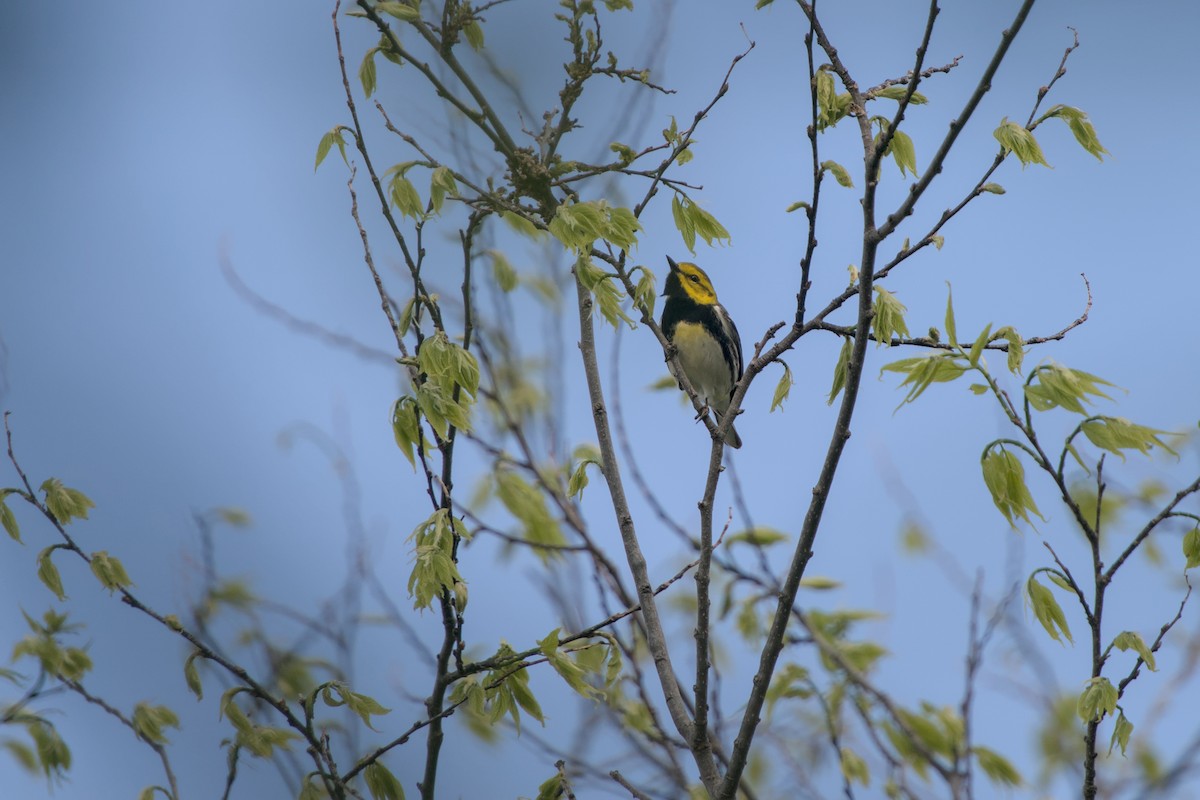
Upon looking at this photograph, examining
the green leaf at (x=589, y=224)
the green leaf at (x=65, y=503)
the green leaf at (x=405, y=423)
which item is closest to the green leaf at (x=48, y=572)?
the green leaf at (x=65, y=503)

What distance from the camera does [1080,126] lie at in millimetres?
2395

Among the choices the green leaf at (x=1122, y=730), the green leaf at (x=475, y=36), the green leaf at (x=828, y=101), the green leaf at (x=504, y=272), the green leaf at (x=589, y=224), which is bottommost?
the green leaf at (x=1122, y=730)

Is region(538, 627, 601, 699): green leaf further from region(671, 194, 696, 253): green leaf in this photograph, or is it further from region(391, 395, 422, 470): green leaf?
A: region(671, 194, 696, 253): green leaf

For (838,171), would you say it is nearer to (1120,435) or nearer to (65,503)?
(1120,435)

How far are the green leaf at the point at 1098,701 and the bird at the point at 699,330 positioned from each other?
402 cm

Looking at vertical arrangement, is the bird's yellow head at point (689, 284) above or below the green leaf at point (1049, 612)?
above

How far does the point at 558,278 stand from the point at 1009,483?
2617mm

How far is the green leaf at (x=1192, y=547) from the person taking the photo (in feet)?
7.51

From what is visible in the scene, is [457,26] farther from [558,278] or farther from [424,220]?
[558,278]

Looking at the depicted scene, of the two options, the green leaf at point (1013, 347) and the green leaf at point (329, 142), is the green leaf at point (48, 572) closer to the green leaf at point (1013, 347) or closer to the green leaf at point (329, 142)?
the green leaf at point (329, 142)

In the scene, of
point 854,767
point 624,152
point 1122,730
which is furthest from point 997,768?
point 624,152

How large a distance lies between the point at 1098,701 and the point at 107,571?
2329 millimetres

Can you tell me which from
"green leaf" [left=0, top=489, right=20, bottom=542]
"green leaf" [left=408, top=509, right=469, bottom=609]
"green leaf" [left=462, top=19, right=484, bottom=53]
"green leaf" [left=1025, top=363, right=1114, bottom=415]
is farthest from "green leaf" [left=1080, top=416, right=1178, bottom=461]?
"green leaf" [left=0, top=489, right=20, bottom=542]

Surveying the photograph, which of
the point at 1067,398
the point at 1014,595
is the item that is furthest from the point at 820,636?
the point at 1067,398
